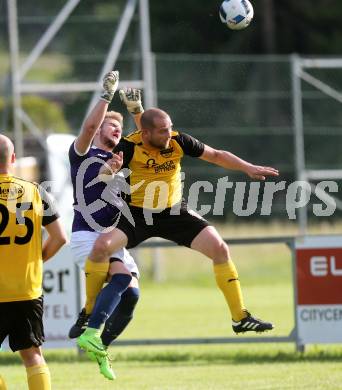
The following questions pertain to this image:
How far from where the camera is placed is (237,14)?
35.9 ft

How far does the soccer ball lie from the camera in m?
10.9

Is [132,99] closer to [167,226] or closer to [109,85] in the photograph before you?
[109,85]

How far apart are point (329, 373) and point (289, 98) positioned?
39.0 ft

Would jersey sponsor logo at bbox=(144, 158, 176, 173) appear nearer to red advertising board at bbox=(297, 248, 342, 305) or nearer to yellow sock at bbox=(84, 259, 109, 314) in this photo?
yellow sock at bbox=(84, 259, 109, 314)

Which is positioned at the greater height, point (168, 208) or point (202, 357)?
point (168, 208)

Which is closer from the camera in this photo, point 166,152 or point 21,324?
point 21,324

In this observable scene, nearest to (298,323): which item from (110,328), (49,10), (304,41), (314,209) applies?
(110,328)

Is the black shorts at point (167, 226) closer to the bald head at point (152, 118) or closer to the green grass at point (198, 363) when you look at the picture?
the bald head at point (152, 118)

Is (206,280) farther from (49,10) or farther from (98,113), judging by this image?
(98,113)

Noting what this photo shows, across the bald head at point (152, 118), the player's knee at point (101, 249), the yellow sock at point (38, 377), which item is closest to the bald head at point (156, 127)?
the bald head at point (152, 118)

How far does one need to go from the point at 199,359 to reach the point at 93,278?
3208 millimetres

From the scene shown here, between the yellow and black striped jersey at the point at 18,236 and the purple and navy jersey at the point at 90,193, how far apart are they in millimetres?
1833

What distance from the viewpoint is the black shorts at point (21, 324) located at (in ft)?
28.0

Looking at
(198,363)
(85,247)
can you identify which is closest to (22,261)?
(85,247)
